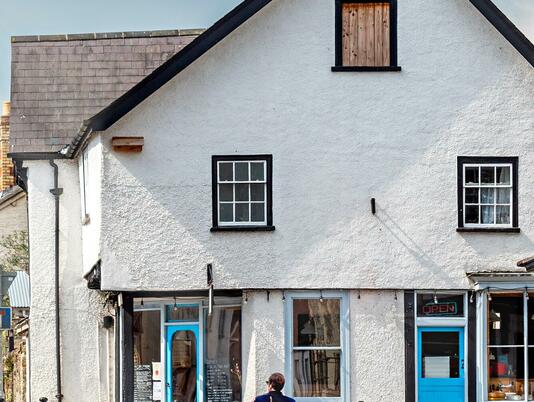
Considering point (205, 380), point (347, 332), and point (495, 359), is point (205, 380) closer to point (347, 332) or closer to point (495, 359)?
point (347, 332)

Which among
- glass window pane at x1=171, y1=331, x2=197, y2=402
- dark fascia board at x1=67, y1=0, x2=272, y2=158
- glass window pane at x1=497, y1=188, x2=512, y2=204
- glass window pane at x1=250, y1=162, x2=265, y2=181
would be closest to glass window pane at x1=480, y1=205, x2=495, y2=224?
glass window pane at x1=497, y1=188, x2=512, y2=204

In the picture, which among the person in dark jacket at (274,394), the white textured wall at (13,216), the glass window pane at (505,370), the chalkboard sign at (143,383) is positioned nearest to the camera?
the person in dark jacket at (274,394)

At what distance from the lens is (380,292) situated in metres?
23.8

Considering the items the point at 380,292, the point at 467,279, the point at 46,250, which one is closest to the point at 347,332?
the point at 380,292

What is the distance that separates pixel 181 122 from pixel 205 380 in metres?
5.16

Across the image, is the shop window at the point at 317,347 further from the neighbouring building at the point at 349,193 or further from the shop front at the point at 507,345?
the shop front at the point at 507,345

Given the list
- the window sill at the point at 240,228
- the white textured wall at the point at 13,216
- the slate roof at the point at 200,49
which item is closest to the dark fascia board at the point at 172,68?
the slate roof at the point at 200,49

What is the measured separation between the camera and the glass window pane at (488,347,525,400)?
936 inches

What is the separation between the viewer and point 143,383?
25.0 m

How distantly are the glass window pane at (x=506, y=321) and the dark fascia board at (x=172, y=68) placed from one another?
7.21m

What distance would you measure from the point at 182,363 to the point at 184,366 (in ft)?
0.24

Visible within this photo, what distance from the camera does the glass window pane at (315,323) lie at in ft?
78.3

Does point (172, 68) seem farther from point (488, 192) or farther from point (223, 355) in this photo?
point (488, 192)

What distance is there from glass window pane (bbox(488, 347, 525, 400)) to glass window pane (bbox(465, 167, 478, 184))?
3218 mm
